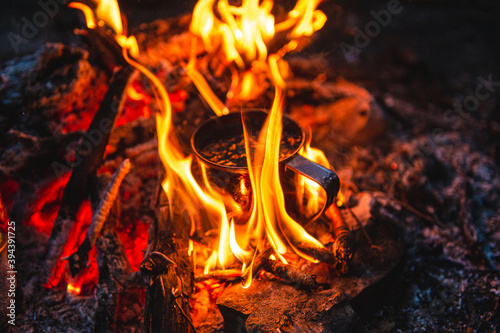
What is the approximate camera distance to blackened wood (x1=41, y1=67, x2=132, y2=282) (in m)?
2.37

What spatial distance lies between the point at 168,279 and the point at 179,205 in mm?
671

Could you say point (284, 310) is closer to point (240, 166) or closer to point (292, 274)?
point (292, 274)

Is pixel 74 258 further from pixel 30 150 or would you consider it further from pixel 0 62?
pixel 0 62

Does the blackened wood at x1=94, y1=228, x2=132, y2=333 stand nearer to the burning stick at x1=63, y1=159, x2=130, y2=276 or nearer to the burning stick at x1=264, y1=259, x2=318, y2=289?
the burning stick at x1=63, y1=159, x2=130, y2=276

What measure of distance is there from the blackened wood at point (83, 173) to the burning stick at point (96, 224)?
261 mm

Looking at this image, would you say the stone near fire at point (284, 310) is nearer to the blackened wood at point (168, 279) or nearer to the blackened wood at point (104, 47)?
the blackened wood at point (168, 279)

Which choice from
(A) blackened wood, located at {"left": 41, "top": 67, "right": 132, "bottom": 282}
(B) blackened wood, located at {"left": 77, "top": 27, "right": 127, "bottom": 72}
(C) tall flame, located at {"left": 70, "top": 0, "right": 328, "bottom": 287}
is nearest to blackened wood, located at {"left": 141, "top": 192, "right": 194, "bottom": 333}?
(C) tall flame, located at {"left": 70, "top": 0, "right": 328, "bottom": 287}

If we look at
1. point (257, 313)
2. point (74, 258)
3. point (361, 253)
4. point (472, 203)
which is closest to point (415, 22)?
point (472, 203)

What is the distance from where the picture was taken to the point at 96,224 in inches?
91.8

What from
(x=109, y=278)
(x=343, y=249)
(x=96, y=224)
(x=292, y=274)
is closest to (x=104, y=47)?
(x=96, y=224)

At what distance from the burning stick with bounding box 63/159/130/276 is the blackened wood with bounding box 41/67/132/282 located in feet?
0.86

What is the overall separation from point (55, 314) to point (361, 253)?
237cm

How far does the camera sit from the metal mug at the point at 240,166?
5.84ft

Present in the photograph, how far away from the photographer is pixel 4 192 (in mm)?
2529
